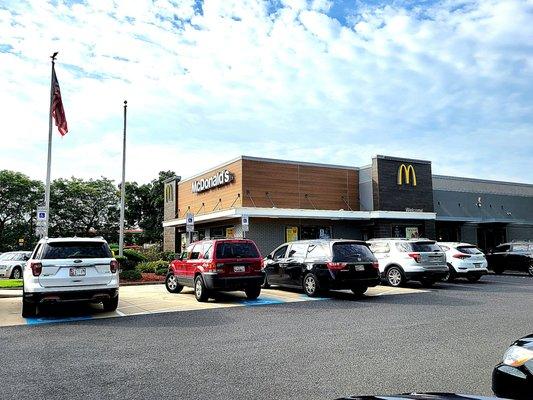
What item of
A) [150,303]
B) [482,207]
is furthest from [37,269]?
[482,207]

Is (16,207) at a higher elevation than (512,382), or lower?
higher

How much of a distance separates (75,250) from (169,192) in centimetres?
2630

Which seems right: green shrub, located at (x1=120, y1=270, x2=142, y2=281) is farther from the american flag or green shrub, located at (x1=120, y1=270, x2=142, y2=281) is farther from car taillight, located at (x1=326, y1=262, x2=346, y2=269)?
car taillight, located at (x1=326, y1=262, x2=346, y2=269)

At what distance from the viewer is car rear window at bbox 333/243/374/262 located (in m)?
13.8

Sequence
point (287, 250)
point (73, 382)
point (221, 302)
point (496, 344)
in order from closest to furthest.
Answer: point (73, 382) < point (496, 344) < point (221, 302) < point (287, 250)

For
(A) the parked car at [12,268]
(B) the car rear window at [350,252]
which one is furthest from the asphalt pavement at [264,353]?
(A) the parked car at [12,268]

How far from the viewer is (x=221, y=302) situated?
13.2 meters

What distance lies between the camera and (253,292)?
45.2 feet

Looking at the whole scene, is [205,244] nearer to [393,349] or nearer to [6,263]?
[393,349]

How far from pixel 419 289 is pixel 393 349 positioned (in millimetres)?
9883

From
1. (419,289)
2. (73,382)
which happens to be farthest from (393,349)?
(419,289)

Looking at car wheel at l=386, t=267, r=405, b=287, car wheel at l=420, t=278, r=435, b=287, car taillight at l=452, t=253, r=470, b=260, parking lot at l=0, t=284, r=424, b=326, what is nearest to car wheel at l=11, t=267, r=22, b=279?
parking lot at l=0, t=284, r=424, b=326

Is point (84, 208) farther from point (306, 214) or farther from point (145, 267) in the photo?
point (306, 214)

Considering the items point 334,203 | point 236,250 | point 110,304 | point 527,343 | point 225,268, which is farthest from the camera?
point 334,203
